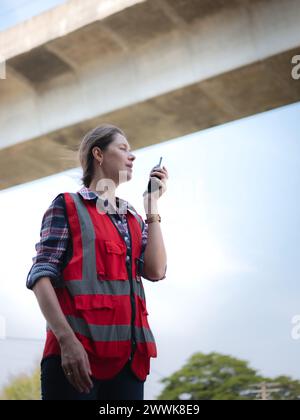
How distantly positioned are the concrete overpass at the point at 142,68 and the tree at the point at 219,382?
391 inches

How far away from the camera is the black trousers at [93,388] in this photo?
99.3 inches

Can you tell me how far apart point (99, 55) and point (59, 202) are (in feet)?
18.2

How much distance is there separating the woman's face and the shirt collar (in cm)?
8

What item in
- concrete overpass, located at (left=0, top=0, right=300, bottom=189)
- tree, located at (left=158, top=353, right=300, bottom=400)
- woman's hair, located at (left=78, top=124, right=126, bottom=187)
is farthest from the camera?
tree, located at (left=158, top=353, right=300, bottom=400)

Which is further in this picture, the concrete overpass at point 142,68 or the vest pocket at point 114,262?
the concrete overpass at point 142,68

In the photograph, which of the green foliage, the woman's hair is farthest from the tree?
the woman's hair

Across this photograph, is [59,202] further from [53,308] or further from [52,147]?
[52,147]

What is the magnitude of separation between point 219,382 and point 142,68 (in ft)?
41.2

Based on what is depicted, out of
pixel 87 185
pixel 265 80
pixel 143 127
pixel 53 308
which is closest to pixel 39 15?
pixel 143 127

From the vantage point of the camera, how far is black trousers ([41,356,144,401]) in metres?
2.52

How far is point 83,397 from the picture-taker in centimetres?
251

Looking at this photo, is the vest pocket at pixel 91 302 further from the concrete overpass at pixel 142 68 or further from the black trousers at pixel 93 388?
the concrete overpass at pixel 142 68

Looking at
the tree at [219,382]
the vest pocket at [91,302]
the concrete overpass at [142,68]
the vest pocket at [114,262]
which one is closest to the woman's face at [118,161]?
the vest pocket at [114,262]

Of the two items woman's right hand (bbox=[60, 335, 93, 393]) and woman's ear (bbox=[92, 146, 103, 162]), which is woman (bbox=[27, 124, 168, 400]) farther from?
woman's ear (bbox=[92, 146, 103, 162])
